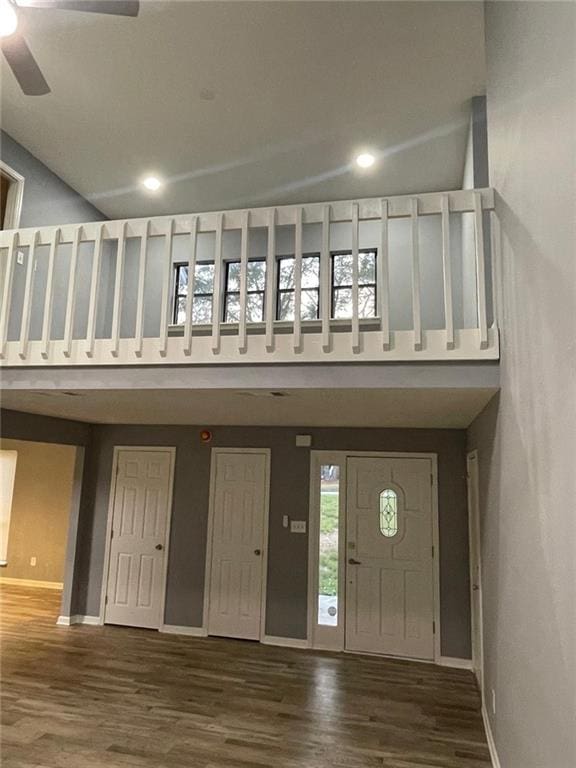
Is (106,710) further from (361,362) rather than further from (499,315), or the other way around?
(499,315)

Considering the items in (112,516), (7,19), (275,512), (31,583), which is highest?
(7,19)

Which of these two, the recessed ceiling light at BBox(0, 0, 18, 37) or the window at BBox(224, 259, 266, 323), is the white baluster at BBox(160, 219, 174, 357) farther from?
the window at BBox(224, 259, 266, 323)

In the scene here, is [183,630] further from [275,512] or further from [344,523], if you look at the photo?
[344,523]

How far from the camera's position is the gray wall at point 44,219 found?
557 cm

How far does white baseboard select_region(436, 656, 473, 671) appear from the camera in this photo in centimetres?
512

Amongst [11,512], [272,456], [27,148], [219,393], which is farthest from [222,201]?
[11,512]

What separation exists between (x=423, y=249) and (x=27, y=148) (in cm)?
469

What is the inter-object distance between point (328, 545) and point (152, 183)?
4774mm

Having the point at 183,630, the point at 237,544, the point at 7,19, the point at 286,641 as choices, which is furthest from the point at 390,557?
the point at 7,19

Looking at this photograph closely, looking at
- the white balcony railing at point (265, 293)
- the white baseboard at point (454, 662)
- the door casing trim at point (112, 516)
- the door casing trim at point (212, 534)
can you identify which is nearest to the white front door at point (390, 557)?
the white baseboard at point (454, 662)

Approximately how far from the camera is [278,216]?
359cm

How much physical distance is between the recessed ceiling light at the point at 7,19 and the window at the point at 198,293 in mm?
Result: 4168

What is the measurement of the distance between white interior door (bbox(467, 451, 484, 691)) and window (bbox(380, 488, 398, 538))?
78 cm

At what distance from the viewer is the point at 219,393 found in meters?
3.77
